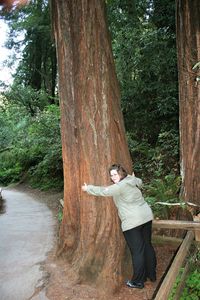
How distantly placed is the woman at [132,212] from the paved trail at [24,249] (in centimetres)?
161

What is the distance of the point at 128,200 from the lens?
535cm

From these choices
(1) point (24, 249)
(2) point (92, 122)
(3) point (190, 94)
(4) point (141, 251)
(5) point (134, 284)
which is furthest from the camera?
(1) point (24, 249)

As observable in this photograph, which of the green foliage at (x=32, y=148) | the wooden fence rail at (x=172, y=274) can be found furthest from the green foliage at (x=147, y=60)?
the wooden fence rail at (x=172, y=274)

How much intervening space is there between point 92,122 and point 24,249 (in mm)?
3399

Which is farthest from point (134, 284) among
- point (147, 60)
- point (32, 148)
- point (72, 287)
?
point (32, 148)

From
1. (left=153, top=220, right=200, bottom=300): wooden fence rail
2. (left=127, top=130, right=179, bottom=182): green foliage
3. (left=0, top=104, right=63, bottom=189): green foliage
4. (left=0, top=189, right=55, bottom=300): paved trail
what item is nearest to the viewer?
(left=153, top=220, right=200, bottom=300): wooden fence rail

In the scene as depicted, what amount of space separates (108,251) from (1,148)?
19883 mm

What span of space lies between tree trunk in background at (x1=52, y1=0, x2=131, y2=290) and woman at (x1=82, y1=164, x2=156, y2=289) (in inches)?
16.6

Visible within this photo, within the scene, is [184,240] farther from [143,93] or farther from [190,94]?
[143,93]

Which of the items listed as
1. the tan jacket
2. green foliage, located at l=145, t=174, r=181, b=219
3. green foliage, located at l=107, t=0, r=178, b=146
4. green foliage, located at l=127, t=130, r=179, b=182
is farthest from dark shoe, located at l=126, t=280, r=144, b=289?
green foliage, located at l=107, t=0, r=178, b=146

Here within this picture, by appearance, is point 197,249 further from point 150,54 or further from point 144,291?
point 150,54

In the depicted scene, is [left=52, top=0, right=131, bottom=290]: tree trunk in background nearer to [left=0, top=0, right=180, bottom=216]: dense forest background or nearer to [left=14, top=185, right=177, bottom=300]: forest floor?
[left=14, top=185, right=177, bottom=300]: forest floor

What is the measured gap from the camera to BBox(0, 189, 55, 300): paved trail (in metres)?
5.63

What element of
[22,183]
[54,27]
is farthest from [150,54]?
[22,183]
